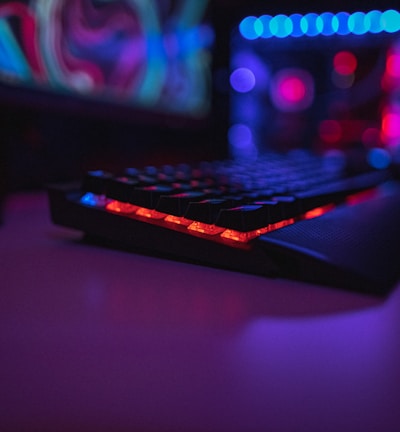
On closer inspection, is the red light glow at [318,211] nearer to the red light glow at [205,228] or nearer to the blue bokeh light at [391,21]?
the red light glow at [205,228]

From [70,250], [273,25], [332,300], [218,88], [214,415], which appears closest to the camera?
[214,415]

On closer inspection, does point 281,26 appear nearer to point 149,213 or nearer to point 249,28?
point 249,28

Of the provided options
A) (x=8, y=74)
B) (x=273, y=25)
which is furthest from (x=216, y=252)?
(x=273, y=25)

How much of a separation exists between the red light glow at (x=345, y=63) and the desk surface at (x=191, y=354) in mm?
1110

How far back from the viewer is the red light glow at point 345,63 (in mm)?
1373

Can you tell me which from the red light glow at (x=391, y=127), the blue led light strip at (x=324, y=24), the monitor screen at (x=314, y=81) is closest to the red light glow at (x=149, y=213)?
the monitor screen at (x=314, y=81)

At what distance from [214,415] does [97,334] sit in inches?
3.7

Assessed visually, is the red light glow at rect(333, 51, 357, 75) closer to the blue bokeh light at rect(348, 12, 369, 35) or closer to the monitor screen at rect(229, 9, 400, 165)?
the monitor screen at rect(229, 9, 400, 165)

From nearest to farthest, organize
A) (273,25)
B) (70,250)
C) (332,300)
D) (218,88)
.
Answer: (332,300) → (70,250) → (273,25) → (218,88)

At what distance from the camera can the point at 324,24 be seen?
104cm

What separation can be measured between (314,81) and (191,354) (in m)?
1.36

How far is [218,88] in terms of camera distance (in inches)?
47.6

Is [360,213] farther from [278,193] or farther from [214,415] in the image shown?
[214,415]

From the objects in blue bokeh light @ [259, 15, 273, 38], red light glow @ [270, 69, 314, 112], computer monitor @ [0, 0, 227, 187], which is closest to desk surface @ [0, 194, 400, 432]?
computer monitor @ [0, 0, 227, 187]
